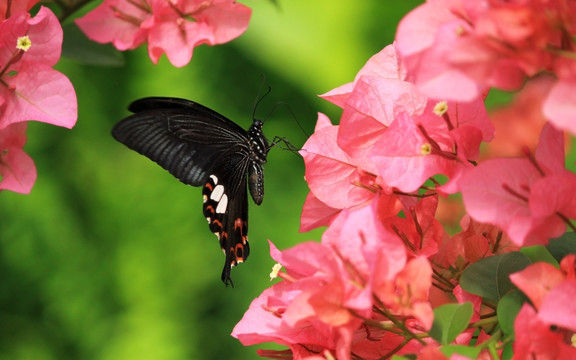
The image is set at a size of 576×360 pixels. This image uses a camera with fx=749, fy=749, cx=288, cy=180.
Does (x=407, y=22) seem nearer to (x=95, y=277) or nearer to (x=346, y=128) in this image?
(x=346, y=128)

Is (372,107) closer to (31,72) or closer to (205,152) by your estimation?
(31,72)

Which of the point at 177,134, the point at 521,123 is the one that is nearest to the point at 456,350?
the point at 177,134

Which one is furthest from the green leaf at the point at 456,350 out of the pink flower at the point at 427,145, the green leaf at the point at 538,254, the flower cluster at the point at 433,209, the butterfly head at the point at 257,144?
the green leaf at the point at 538,254

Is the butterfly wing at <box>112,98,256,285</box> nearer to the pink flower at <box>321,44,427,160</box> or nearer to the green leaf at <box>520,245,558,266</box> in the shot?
the pink flower at <box>321,44,427,160</box>

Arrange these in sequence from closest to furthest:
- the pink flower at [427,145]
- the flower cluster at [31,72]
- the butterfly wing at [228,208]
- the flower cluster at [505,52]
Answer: the flower cluster at [505,52] < the pink flower at [427,145] < the flower cluster at [31,72] < the butterfly wing at [228,208]

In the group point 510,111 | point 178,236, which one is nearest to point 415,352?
point 510,111

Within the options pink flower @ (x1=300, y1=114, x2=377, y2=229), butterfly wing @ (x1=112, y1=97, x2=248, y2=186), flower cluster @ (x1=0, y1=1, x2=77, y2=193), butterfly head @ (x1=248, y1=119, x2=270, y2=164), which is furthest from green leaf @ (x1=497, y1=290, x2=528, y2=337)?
butterfly head @ (x1=248, y1=119, x2=270, y2=164)

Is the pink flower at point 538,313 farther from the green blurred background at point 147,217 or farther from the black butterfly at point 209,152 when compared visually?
the green blurred background at point 147,217
